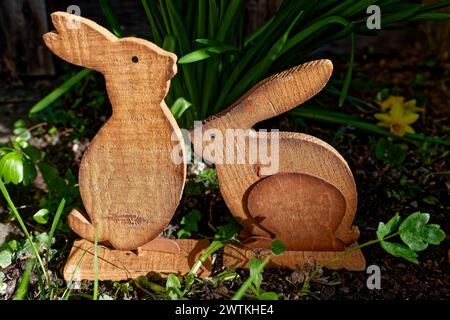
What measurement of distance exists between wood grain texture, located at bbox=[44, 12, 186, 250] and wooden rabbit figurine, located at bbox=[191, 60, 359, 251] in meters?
0.10

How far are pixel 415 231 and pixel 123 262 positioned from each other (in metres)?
0.65

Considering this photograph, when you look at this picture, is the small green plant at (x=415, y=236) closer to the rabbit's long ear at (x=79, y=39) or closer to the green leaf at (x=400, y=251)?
the green leaf at (x=400, y=251)

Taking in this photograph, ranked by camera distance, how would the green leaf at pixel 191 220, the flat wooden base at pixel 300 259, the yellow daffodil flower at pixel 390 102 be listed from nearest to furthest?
the flat wooden base at pixel 300 259 → the green leaf at pixel 191 220 → the yellow daffodil flower at pixel 390 102

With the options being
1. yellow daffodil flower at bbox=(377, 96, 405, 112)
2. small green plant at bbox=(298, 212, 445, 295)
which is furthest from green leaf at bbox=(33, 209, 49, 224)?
yellow daffodil flower at bbox=(377, 96, 405, 112)

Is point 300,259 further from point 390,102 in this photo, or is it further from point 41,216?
point 390,102

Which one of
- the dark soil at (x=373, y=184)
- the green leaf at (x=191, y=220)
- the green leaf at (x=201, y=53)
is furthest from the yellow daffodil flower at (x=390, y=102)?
the green leaf at (x=191, y=220)

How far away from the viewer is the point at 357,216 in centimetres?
160

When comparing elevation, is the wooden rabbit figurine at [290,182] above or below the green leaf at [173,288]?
above

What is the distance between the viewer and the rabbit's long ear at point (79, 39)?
1140 mm

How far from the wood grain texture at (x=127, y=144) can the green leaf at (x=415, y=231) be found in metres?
0.49

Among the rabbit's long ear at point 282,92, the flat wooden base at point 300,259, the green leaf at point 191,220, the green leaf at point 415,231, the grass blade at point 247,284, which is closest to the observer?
the grass blade at point 247,284
